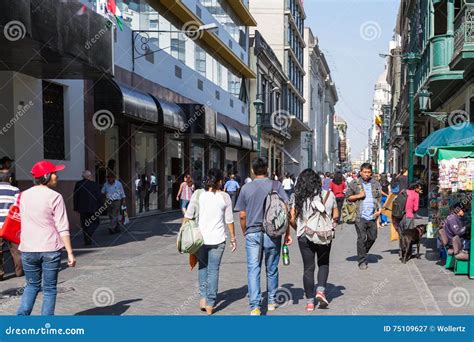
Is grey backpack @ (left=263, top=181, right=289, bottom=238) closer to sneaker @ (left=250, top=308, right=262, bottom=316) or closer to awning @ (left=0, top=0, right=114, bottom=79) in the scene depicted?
sneaker @ (left=250, top=308, right=262, bottom=316)

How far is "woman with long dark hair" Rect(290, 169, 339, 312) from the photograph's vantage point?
632 centimetres

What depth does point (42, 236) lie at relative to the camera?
16.4 feet

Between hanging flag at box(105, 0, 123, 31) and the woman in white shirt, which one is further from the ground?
hanging flag at box(105, 0, 123, 31)

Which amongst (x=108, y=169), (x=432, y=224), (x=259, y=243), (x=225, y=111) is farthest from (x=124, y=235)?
(x=225, y=111)

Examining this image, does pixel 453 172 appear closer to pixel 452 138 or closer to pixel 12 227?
pixel 452 138

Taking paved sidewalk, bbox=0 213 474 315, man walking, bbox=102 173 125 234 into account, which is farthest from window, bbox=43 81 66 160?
paved sidewalk, bbox=0 213 474 315

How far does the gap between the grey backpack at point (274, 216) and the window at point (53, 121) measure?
8729 mm

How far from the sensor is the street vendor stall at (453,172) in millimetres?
8570

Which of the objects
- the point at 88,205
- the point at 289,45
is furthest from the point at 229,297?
the point at 289,45

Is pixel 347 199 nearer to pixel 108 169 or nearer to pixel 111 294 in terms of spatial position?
pixel 111 294

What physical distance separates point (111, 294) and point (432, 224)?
6.23 meters

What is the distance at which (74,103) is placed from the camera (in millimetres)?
14383

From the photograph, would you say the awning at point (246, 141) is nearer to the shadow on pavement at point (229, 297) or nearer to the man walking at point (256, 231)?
the shadow on pavement at point (229, 297)

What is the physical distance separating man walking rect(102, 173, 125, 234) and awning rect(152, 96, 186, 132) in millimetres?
4302
